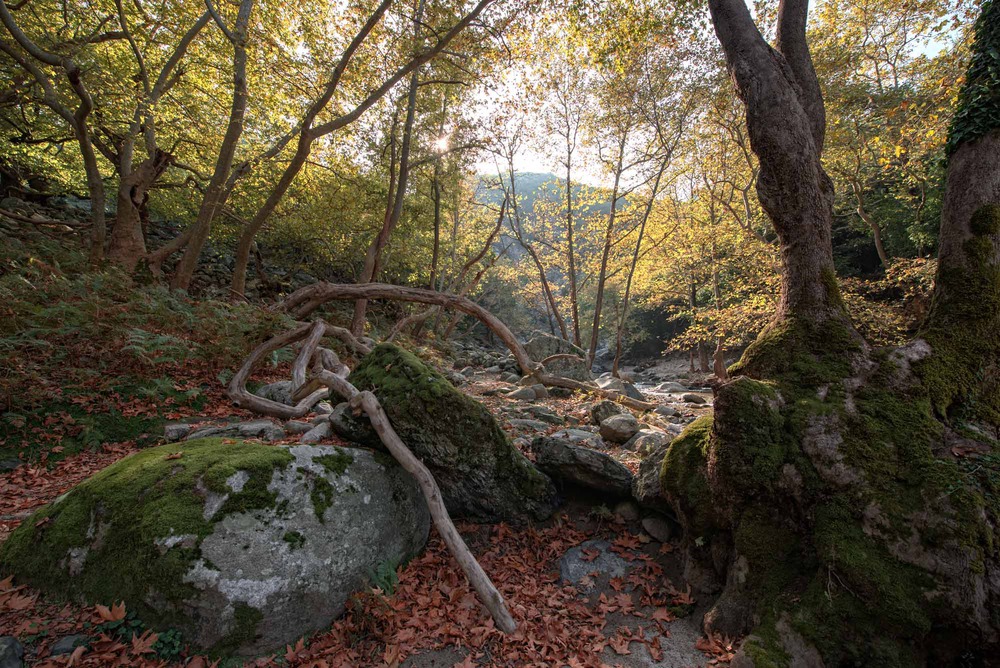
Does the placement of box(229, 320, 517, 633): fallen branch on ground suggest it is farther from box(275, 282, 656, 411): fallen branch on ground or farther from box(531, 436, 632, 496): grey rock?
box(275, 282, 656, 411): fallen branch on ground

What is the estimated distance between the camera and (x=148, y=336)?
21.1 ft

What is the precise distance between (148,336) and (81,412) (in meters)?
1.52

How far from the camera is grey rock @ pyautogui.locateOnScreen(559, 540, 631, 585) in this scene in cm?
411

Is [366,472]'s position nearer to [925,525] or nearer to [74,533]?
[74,533]

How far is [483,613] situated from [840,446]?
3.31m

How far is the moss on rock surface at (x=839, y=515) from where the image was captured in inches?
102

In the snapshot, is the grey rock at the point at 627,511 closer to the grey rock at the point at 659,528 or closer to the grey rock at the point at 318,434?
the grey rock at the point at 659,528

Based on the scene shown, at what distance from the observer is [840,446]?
316 centimetres

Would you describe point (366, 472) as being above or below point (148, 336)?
below

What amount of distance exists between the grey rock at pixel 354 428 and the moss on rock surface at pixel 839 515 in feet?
10.6

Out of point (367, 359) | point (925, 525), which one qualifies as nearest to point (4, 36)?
point (367, 359)

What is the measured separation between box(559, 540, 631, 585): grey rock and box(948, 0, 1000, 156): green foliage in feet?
17.4

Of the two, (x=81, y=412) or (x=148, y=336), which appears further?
(x=148, y=336)

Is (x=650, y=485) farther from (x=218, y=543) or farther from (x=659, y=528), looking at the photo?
(x=218, y=543)
